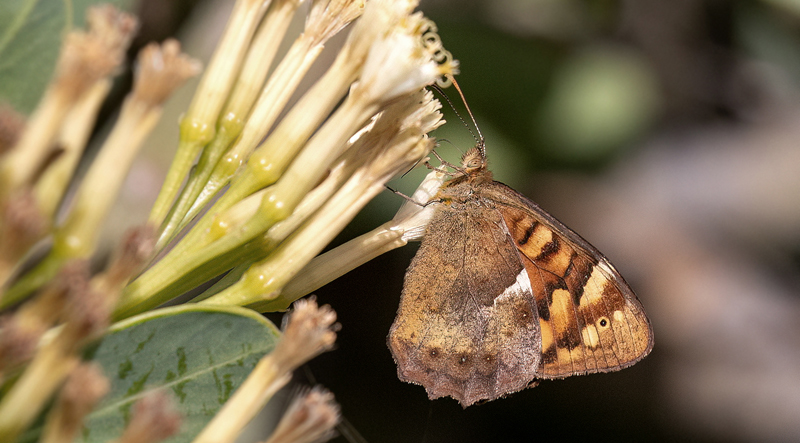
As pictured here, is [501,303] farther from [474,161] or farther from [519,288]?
[474,161]

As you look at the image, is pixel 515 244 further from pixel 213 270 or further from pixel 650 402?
pixel 650 402

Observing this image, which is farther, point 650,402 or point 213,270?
point 650,402

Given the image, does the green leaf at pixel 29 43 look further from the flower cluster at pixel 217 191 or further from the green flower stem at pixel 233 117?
the green flower stem at pixel 233 117

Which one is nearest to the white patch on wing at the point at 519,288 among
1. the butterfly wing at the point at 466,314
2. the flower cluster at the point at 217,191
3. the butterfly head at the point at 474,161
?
the butterfly wing at the point at 466,314

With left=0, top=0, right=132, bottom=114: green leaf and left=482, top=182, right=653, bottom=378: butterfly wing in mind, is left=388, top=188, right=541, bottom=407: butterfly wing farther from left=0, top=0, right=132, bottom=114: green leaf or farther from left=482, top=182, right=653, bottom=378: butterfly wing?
left=0, top=0, right=132, bottom=114: green leaf

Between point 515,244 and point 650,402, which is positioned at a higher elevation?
point 515,244

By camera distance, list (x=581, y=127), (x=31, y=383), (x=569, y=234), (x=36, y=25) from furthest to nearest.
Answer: (x=581, y=127)
(x=569, y=234)
(x=36, y=25)
(x=31, y=383)

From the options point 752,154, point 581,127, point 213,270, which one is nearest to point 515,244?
point 581,127
